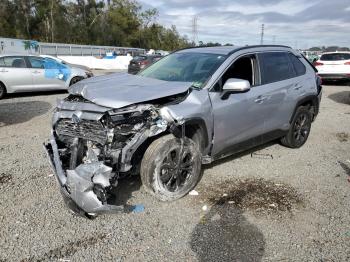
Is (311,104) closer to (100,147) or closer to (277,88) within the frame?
(277,88)

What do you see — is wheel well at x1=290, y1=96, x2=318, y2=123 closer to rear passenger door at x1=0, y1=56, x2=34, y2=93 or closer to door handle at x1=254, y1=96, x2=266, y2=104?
door handle at x1=254, y1=96, x2=266, y2=104

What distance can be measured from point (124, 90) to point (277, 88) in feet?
8.58

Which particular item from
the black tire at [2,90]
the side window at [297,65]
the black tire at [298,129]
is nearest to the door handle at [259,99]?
the black tire at [298,129]

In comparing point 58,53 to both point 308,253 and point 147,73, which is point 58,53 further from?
point 308,253

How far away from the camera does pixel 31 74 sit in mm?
12422

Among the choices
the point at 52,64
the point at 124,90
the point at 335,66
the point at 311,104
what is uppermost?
the point at 124,90

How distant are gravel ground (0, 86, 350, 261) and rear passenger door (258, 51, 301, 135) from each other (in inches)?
29.2

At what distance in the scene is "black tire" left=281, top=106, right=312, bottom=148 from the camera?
6.47 m

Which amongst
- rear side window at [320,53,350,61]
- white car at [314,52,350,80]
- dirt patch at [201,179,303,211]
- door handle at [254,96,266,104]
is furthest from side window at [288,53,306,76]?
rear side window at [320,53,350,61]

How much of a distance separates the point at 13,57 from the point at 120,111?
9.74 m

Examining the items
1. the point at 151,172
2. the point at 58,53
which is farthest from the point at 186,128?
the point at 58,53

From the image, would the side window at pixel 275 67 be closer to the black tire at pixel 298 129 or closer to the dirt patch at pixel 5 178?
the black tire at pixel 298 129

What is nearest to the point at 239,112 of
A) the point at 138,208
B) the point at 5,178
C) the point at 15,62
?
the point at 138,208

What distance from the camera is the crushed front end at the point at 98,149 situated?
361 centimetres
